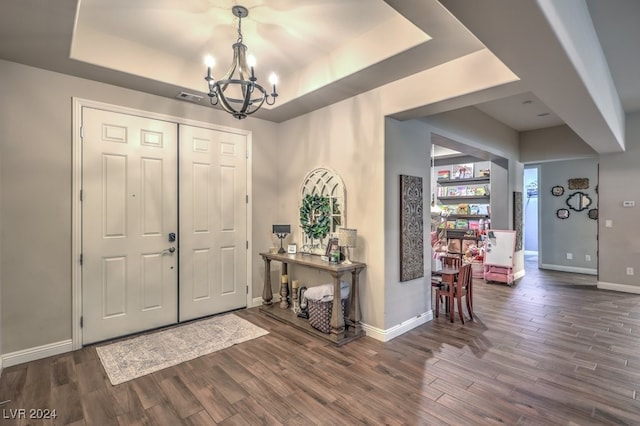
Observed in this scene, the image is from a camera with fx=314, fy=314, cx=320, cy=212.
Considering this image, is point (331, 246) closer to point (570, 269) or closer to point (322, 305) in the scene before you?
point (322, 305)

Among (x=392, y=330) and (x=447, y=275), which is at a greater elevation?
(x=447, y=275)

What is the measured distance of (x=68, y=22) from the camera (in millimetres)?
2219

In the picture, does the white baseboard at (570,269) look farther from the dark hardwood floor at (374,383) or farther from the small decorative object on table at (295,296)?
the small decorative object on table at (295,296)

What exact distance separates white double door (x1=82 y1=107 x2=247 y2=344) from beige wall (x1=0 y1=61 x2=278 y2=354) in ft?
0.58

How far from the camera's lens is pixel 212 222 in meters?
4.07

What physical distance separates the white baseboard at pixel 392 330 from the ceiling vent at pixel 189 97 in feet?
10.7

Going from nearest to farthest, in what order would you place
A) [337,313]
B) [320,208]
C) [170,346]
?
[170,346]
[337,313]
[320,208]

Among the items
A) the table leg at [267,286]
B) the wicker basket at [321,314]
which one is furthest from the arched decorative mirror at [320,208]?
the wicker basket at [321,314]

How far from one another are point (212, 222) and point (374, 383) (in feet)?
8.87

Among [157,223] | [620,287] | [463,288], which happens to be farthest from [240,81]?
[620,287]

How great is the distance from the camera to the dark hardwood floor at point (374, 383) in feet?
7.05

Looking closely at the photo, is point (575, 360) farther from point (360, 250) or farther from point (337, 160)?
point (337, 160)

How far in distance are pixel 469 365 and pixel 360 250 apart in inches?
59.3

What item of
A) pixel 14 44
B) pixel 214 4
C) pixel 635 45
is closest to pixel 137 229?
pixel 14 44
